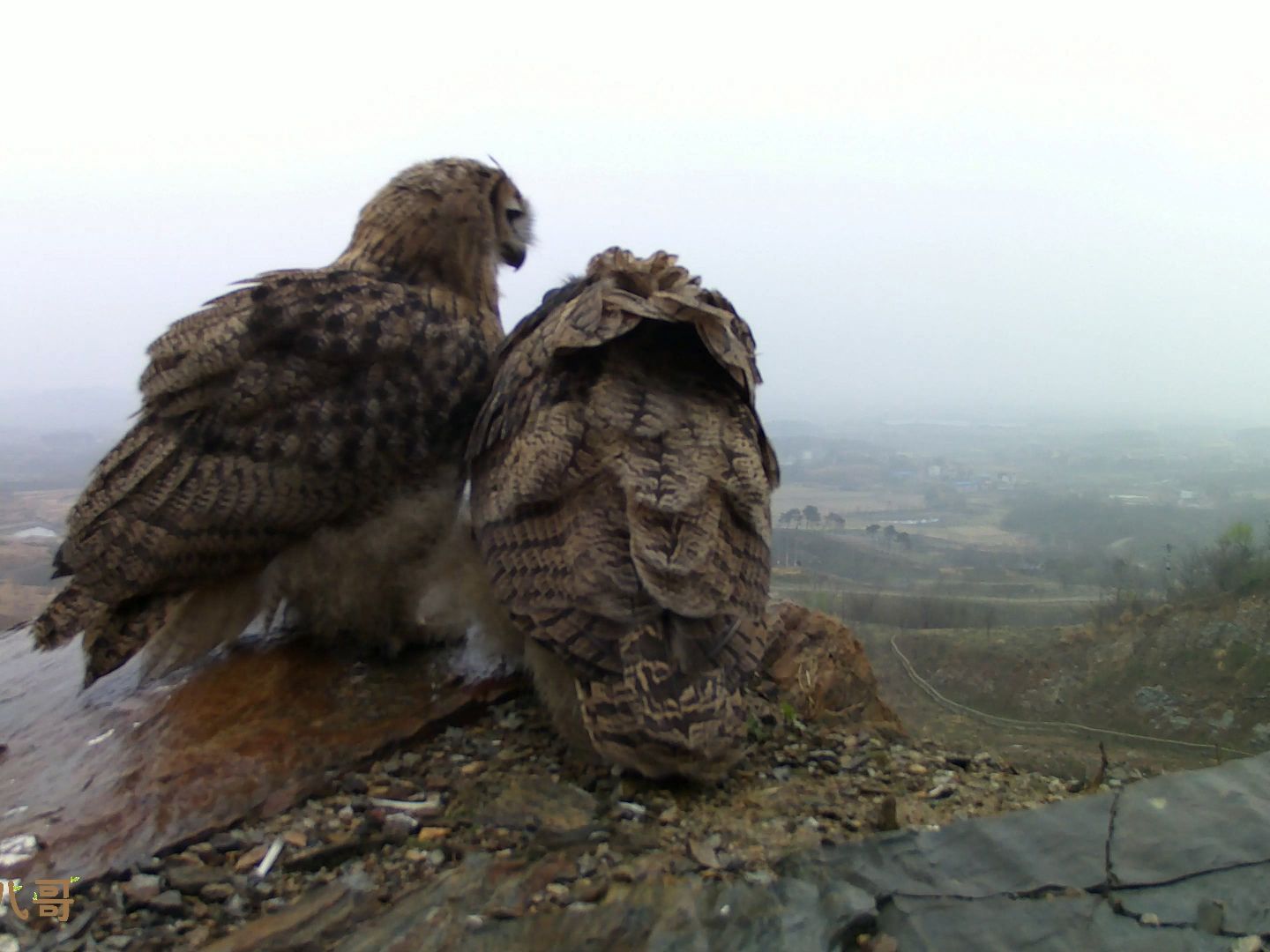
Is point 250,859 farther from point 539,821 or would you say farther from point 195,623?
point 195,623

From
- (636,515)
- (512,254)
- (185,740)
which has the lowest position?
(185,740)

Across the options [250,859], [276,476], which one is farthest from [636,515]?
[276,476]

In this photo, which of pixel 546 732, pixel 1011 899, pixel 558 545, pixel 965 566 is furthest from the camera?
pixel 965 566

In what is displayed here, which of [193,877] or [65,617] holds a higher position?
[65,617]

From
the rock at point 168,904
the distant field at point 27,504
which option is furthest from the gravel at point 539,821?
the distant field at point 27,504

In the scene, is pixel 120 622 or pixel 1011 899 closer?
pixel 1011 899

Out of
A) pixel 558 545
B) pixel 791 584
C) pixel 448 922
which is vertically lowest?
pixel 448 922

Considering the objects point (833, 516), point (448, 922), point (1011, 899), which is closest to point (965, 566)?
point (833, 516)

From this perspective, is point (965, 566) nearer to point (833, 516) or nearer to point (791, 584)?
point (833, 516)
